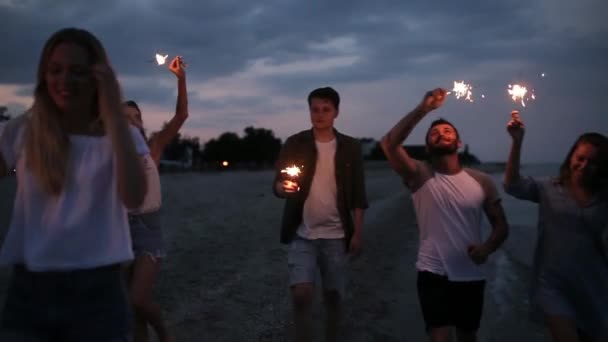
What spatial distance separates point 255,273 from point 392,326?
3227 mm

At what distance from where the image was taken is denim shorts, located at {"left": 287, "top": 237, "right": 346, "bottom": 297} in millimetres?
5480

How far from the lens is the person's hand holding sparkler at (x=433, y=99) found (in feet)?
14.9

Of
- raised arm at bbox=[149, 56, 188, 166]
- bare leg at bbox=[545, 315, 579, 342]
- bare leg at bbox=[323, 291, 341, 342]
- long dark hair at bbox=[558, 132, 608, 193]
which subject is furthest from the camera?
bare leg at bbox=[323, 291, 341, 342]

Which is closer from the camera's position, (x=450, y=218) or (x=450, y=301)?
(x=450, y=301)

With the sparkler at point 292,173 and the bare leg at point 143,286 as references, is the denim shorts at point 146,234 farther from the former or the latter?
the sparkler at point 292,173

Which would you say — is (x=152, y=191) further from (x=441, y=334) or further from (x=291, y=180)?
(x=441, y=334)

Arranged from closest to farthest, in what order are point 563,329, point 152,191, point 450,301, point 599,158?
point 563,329, point 599,158, point 450,301, point 152,191

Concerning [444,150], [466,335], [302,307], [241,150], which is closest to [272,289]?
[302,307]

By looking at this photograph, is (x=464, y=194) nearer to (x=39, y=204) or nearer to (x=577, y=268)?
(x=577, y=268)

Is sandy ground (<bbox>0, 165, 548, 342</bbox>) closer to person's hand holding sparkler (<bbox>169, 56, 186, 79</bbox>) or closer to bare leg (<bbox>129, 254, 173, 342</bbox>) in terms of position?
bare leg (<bbox>129, 254, 173, 342</bbox>)

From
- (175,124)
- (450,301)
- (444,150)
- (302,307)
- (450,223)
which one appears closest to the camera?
(450,301)

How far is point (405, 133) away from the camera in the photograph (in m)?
4.66

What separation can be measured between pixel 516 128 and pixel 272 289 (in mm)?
4813

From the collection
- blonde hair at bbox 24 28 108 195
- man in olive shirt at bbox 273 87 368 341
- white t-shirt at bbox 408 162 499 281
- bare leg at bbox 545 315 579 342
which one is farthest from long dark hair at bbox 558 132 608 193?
blonde hair at bbox 24 28 108 195
